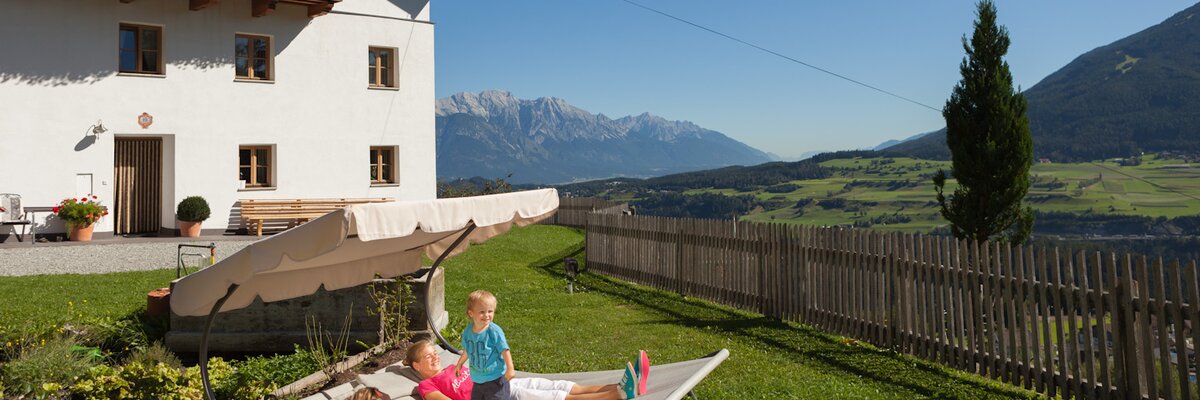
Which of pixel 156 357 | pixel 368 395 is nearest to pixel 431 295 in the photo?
pixel 156 357

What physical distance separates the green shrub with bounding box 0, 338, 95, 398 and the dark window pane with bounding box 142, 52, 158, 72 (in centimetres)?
1569

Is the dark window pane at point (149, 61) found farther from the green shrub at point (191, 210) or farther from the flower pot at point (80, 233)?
the flower pot at point (80, 233)

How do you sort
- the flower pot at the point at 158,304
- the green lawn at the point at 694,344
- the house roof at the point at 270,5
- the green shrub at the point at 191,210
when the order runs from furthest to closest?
the house roof at the point at 270,5 < the green shrub at the point at 191,210 < the flower pot at the point at 158,304 < the green lawn at the point at 694,344

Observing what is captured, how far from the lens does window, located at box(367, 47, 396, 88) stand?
2459 centimetres

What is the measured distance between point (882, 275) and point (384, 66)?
18612 mm

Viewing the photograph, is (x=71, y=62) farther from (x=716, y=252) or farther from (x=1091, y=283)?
(x=1091, y=283)

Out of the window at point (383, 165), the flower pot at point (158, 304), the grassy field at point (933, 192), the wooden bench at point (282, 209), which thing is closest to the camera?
the flower pot at point (158, 304)

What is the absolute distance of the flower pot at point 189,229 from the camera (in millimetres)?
21078

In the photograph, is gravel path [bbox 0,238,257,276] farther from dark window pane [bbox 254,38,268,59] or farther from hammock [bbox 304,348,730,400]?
hammock [bbox 304,348,730,400]

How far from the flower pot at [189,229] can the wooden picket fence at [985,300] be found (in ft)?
46.1

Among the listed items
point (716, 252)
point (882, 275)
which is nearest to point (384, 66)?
point (716, 252)

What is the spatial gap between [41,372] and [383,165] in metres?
18.2

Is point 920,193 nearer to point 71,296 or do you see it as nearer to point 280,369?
point 71,296

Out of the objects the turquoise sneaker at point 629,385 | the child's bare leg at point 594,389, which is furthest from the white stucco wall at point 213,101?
the turquoise sneaker at point 629,385
